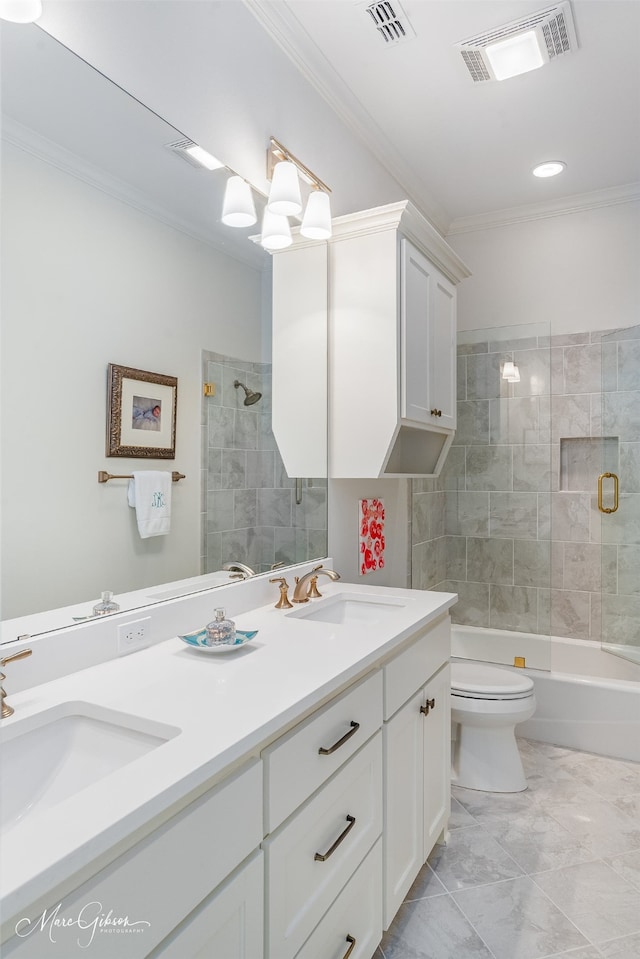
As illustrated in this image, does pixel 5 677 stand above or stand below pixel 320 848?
above

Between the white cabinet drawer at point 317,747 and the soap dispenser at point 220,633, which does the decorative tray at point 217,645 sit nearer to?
the soap dispenser at point 220,633

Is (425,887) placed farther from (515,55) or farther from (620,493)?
(515,55)

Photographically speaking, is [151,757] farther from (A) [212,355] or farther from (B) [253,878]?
(A) [212,355]

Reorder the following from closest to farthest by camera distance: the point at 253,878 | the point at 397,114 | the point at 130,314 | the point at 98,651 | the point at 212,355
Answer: the point at 253,878
the point at 98,651
the point at 130,314
the point at 212,355
the point at 397,114

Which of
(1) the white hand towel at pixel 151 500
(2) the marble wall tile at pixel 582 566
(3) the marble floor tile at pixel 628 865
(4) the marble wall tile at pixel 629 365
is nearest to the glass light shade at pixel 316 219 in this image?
(1) the white hand towel at pixel 151 500

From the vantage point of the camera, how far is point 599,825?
216 cm

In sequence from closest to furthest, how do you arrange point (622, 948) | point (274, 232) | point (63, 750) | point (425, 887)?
point (63, 750) → point (622, 948) → point (425, 887) → point (274, 232)

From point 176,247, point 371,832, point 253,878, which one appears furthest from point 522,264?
point 253,878

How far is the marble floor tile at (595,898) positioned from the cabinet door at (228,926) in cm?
122

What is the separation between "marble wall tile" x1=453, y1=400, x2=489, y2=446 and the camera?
3326 mm

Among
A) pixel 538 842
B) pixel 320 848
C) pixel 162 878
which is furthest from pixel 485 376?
pixel 162 878

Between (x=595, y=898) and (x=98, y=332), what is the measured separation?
84.1 inches

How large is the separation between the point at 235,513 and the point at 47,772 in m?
0.95

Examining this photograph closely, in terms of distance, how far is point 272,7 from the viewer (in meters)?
1.81
